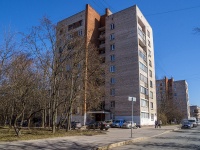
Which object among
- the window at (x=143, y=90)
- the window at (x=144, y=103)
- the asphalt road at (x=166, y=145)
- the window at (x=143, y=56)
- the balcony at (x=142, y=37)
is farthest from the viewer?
the balcony at (x=142, y=37)

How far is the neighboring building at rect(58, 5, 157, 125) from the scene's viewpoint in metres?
49.2

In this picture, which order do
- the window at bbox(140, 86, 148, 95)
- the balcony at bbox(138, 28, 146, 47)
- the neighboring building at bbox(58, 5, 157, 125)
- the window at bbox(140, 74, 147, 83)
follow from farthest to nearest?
the balcony at bbox(138, 28, 146, 47), the window at bbox(140, 74, 147, 83), the window at bbox(140, 86, 148, 95), the neighboring building at bbox(58, 5, 157, 125)

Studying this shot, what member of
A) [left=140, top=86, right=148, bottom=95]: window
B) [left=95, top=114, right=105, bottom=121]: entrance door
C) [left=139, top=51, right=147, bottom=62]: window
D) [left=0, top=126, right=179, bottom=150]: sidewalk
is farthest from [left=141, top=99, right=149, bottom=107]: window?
[left=0, top=126, right=179, bottom=150]: sidewalk

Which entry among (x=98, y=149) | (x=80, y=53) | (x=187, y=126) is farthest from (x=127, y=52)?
(x=98, y=149)

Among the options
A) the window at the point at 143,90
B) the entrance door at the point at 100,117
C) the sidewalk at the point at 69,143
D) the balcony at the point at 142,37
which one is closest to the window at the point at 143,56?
the balcony at the point at 142,37

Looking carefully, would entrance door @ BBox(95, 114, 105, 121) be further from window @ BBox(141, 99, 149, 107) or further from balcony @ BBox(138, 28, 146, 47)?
balcony @ BBox(138, 28, 146, 47)

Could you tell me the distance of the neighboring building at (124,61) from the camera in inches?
1939

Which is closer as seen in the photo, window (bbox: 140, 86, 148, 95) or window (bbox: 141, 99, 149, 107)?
window (bbox: 141, 99, 149, 107)

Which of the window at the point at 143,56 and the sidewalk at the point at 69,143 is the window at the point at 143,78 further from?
the sidewalk at the point at 69,143

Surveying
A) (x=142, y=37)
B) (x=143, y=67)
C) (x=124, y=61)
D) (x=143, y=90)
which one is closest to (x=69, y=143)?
(x=143, y=90)

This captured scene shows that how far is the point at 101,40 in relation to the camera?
6019cm

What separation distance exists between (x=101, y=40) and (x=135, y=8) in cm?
1287

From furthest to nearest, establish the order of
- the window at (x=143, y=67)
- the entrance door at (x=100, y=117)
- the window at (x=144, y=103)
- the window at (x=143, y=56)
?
the entrance door at (x=100, y=117) → the window at (x=143, y=56) → the window at (x=143, y=67) → the window at (x=144, y=103)

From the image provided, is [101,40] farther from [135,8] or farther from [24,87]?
[24,87]
